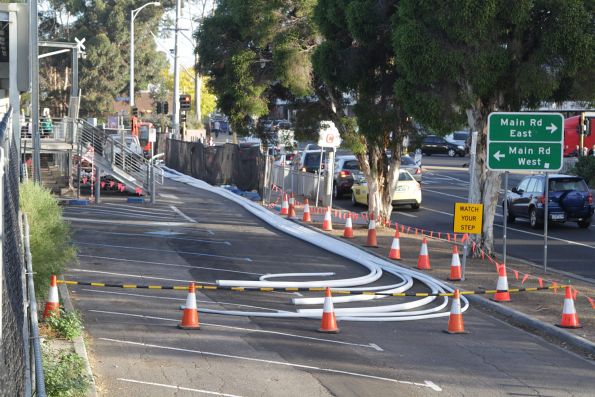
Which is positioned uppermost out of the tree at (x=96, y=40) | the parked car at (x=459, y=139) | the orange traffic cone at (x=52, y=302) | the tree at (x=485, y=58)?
the tree at (x=96, y=40)

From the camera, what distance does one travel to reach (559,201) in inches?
1164

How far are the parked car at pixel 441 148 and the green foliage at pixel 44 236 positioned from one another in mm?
62875

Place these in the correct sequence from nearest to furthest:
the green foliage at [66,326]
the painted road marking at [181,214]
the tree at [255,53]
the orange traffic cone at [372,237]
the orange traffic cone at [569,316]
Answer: the green foliage at [66,326]
the orange traffic cone at [569,316]
the orange traffic cone at [372,237]
the tree at [255,53]
the painted road marking at [181,214]

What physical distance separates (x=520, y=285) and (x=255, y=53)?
16.3 meters

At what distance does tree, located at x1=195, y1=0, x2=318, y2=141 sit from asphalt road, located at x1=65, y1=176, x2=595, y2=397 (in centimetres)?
1001

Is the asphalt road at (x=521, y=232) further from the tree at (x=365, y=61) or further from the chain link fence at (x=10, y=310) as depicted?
the chain link fence at (x=10, y=310)

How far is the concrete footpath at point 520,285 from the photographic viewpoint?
14164 mm

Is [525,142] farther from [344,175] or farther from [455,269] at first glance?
[344,175]

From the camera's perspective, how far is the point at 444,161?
7025 centimetres

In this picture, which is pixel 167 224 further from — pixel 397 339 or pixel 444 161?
pixel 444 161

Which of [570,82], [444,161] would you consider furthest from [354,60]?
[444,161]

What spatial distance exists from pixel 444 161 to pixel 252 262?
167 feet

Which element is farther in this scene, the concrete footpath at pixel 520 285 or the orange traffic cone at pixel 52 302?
the concrete footpath at pixel 520 285

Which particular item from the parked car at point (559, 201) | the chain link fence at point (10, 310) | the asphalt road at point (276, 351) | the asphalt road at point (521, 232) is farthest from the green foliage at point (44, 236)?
the parked car at point (559, 201)
